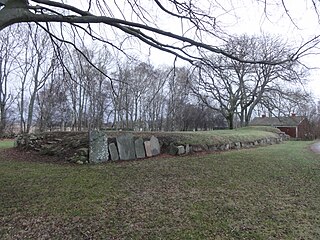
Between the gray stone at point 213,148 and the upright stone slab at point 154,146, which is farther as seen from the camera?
the gray stone at point 213,148

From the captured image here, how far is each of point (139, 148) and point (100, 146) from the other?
1.34 metres

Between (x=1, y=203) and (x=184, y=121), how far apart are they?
30.8 meters

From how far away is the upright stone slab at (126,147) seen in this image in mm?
8028

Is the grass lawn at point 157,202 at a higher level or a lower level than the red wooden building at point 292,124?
lower

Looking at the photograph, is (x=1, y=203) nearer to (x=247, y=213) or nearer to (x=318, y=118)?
(x=247, y=213)

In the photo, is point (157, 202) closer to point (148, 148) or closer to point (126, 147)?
point (126, 147)

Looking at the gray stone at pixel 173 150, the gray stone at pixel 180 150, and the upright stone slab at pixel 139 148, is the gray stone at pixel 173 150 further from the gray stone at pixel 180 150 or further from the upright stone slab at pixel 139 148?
the upright stone slab at pixel 139 148

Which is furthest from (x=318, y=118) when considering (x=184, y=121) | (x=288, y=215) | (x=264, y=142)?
(x=288, y=215)

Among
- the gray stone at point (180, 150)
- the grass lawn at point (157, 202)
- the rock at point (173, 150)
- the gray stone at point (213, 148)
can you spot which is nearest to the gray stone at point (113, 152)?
the grass lawn at point (157, 202)

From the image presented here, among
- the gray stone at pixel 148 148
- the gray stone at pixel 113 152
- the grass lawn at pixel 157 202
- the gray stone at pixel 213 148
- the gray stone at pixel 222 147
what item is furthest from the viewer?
the gray stone at pixel 222 147

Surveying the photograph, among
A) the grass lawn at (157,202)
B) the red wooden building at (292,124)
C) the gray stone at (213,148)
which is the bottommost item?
the grass lawn at (157,202)

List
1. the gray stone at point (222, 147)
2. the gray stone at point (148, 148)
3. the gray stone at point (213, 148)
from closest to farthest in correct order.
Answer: the gray stone at point (148, 148) < the gray stone at point (213, 148) < the gray stone at point (222, 147)

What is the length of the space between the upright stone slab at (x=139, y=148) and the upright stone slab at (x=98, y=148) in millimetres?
1019

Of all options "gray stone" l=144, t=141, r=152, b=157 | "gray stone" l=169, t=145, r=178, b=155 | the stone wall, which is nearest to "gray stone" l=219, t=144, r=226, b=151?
the stone wall
